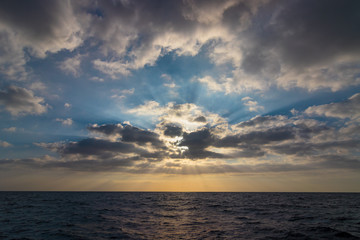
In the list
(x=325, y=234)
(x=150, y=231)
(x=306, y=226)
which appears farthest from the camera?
(x=306, y=226)

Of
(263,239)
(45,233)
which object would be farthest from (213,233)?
(45,233)

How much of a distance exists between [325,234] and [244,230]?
8129 mm

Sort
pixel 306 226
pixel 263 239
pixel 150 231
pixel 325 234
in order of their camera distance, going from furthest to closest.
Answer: pixel 306 226 → pixel 150 231 → pixel 325 234 → pixel 263 239

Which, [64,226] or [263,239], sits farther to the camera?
[64,226]

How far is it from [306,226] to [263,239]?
999 centimetres

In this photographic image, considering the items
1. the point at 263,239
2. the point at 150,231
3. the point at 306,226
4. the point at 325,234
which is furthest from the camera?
the point at 306,226

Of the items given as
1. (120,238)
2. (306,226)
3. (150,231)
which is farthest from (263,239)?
(120,238)

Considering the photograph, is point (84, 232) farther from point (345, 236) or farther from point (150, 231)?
point (345, 236)

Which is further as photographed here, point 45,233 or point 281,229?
point 281,229

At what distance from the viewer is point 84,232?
866 inches

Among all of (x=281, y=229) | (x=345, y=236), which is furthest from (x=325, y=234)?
(x=281, y=229)

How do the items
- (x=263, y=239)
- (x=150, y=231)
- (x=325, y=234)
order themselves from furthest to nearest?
(x=150, y=231)
(x=325, y=234)
(x=263, y=239)

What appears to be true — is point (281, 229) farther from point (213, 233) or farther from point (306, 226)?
point (213, 233)

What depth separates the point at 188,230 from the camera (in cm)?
2308
